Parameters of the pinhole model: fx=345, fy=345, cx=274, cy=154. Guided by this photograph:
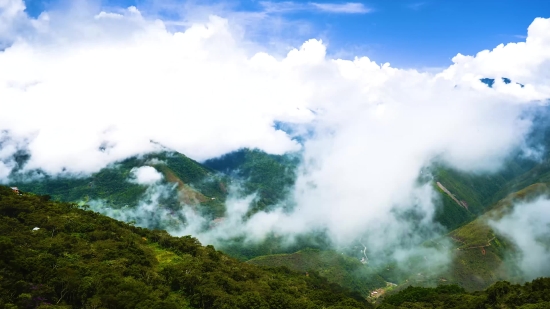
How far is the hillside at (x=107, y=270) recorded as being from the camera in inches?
2312

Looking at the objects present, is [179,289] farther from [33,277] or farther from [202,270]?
[33,277]

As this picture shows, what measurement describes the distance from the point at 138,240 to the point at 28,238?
101 ft

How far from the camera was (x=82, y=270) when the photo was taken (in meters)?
66.6

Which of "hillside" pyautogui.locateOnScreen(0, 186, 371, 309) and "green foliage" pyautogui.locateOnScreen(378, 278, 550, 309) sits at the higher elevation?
"hillside" pyautogui.locateOnScreen(0, 186, 371, 309)

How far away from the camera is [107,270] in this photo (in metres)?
70.8

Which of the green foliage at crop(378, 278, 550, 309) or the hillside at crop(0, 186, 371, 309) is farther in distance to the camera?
the green foliage at crop(378, 278, 550, 309)

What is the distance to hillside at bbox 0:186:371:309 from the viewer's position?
5872cm

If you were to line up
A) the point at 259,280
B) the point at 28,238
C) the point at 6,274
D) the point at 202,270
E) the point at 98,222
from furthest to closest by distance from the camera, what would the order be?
the point at 98,222
the point at 259,280
the point at 202,270
the point at 28,238
the point at 6,274

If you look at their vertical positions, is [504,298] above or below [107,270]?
below

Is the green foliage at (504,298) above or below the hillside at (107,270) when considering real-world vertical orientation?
below

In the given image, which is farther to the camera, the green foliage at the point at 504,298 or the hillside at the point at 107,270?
the green foliage at the point at 504,298

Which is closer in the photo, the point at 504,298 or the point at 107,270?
the point at 107,270

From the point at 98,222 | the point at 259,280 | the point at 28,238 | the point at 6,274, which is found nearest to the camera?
the point at 6,274

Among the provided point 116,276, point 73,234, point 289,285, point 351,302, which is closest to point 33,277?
point 116,276
